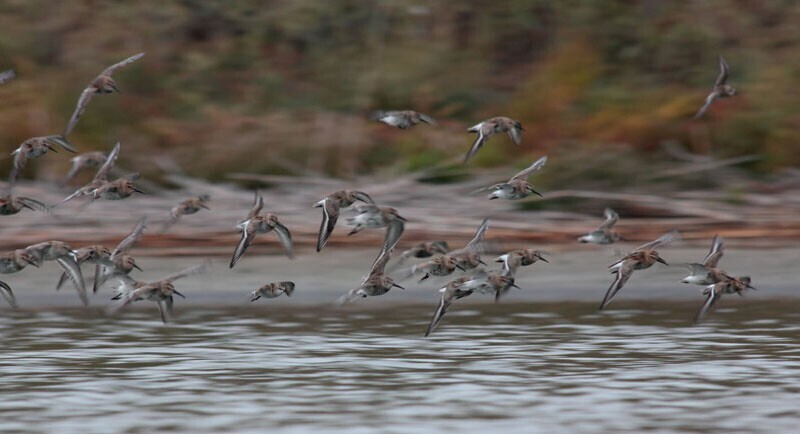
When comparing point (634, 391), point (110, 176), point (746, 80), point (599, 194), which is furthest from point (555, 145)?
point (634, 391)

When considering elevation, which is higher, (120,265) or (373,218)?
(373,218)

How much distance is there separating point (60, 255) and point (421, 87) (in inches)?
449

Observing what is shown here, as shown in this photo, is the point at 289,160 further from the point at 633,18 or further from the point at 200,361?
the point at 200,361

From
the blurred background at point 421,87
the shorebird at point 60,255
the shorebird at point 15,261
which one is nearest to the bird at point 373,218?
the shorebird at point 60,255

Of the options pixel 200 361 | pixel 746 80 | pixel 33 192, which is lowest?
pixel 200 361

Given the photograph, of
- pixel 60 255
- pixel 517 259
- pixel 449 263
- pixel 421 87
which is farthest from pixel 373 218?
pixel 421 87

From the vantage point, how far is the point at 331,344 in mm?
13586

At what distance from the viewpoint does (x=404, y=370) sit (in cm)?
1208

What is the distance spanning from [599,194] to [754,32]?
6865 millimetres

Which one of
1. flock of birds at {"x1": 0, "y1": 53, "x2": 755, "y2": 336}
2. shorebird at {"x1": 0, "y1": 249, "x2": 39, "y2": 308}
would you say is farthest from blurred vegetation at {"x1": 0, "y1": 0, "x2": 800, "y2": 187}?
shorebird at {"x1": 0, "y1": 249, "x2": 39, "y2": 308}

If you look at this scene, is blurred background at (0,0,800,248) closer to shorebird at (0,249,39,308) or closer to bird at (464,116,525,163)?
bird at (464,116,525,163)

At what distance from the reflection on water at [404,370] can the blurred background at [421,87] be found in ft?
16.2

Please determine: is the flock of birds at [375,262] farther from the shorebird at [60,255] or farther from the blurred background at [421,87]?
the blurred background at [421,87]

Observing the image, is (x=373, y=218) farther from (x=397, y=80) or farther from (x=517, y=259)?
(x=397, y=80)
